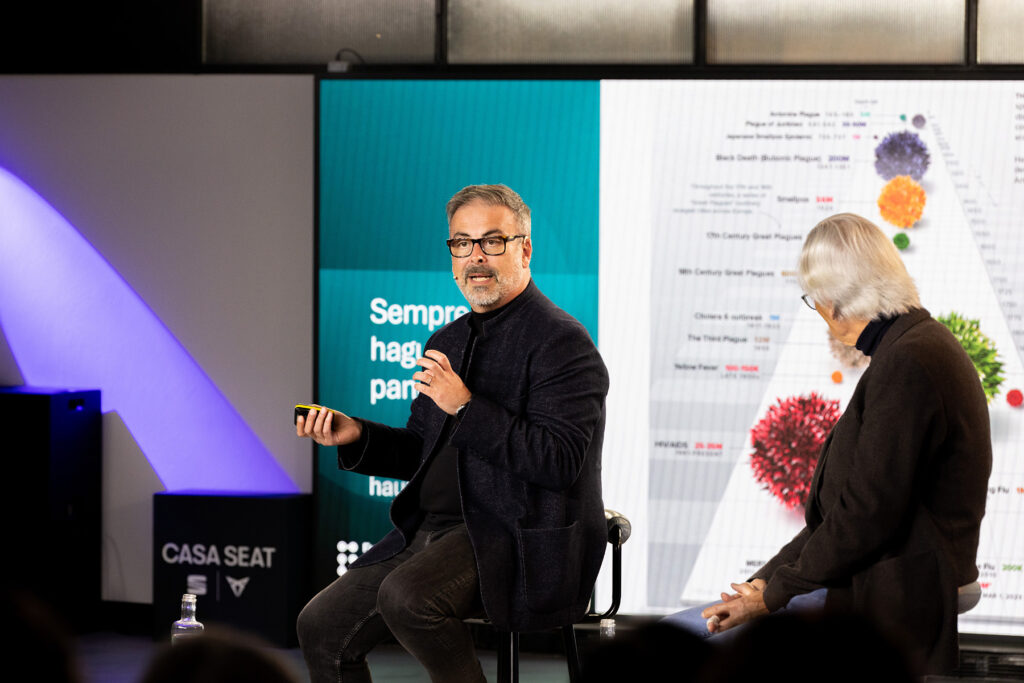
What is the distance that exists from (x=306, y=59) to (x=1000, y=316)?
2867mm

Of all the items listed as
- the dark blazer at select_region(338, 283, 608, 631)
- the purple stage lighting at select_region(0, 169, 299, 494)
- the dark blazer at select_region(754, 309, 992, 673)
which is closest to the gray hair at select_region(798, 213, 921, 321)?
the dark blazer at select_region(754, 309, 992, 673)

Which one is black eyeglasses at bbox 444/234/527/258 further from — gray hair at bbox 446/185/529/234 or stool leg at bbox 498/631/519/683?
stool leg at bbox 498/631/519/683

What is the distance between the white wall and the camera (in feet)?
15.9

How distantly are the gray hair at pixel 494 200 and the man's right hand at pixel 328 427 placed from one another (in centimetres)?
57

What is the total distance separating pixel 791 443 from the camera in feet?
13.9

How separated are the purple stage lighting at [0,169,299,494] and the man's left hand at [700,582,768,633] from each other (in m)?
2.71

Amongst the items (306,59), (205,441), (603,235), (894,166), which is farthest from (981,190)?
(205,441)

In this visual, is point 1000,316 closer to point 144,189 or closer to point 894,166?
point 894,166

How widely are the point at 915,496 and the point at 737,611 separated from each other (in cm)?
44

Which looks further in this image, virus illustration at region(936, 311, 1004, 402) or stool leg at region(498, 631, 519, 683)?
virus illustration at region(936, 311, 1004, 402)

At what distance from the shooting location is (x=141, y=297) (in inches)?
196

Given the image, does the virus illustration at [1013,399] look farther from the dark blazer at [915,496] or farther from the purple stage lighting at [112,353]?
the purple stage lighting at [112,353]

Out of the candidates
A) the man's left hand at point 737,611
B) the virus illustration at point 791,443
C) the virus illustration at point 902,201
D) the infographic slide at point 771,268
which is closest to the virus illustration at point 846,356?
the infographic slide at point 771,268

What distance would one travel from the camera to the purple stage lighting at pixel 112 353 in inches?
193
